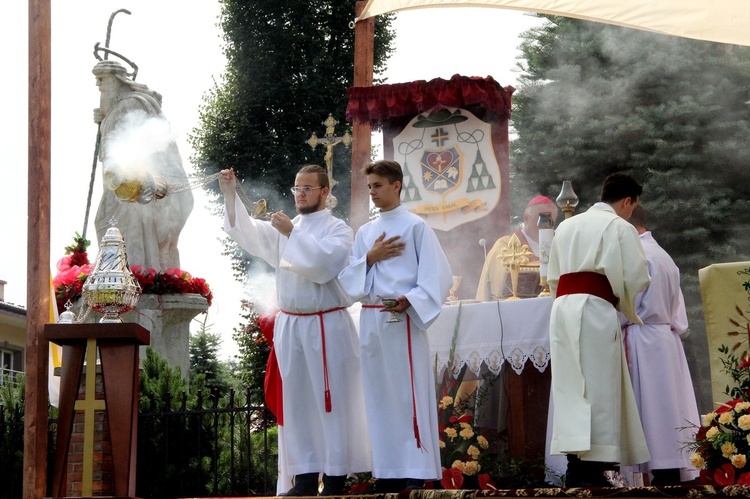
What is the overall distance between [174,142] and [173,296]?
1.92m

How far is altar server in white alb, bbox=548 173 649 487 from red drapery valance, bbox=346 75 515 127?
8.98ft

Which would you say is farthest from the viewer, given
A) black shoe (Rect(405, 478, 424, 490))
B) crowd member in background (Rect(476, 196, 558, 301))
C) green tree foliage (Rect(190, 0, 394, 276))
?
green tree foliage (Rect(190, 0, 394, 276))

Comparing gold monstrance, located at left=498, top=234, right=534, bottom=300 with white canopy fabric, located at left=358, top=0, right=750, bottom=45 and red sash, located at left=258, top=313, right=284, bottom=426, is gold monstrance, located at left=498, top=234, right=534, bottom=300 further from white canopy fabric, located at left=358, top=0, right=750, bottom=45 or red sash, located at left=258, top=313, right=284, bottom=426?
white canopy fabric, located at left=358, top=0, right=750, bottom=45

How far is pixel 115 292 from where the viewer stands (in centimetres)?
700

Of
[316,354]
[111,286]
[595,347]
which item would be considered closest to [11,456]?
[111,286]

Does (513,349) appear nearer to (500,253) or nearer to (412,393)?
(500,253)

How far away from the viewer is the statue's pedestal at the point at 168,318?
11.4 meters

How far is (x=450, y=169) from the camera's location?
938cm

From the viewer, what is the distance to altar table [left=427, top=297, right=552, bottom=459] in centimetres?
740

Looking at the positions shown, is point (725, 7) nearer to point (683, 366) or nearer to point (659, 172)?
point (683, 366)

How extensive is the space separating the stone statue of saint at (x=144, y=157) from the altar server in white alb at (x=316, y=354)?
18.1 ft

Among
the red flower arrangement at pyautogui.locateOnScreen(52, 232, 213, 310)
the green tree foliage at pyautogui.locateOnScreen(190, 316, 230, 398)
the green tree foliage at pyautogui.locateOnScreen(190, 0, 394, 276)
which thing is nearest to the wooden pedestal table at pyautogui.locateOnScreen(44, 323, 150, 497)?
the red flower arrangement at pyautogui.locateOnScreen(52, 232, 213, 310)

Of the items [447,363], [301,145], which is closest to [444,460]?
[447,363]

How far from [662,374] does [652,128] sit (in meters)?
10.6
